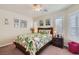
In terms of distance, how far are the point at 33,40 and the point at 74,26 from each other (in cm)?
84

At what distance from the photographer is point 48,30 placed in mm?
2010

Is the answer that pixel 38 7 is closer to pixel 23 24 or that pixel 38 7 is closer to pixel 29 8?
pixel 29 8

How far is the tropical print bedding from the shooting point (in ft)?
6.16

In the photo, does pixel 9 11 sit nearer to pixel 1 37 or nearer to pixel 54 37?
pixel 1 37

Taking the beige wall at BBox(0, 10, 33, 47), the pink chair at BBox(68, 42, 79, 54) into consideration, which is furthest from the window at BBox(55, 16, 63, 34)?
the beige wall at BBox(0, 10, 33, 47)

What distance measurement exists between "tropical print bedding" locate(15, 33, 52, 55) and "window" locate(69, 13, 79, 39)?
43 centimetres

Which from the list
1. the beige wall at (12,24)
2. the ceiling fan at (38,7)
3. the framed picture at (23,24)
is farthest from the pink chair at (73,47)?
the framed picture at (23,24)

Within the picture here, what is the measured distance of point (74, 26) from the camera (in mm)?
1950

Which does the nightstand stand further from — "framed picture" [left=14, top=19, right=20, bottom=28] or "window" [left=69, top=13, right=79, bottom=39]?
"framed picture" [left=14, top=19, right=20, bottom=28]

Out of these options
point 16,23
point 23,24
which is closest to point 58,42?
point 23,24

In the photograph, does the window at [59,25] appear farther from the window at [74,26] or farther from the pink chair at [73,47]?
the pink chair at [73,47]
